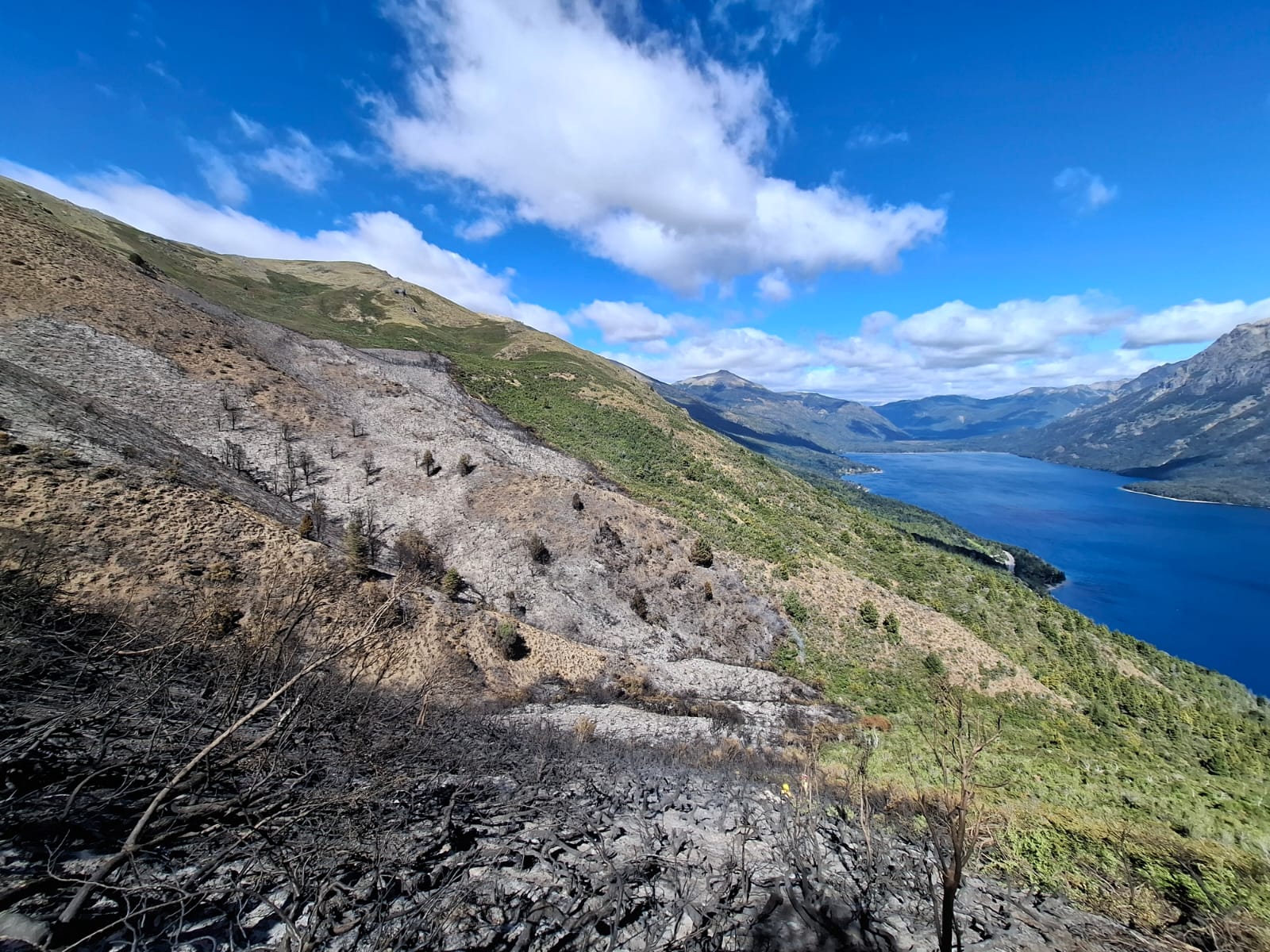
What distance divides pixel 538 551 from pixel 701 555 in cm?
931

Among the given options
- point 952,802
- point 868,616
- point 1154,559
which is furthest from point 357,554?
point 1154,559

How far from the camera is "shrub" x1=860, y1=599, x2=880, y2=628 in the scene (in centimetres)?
2547

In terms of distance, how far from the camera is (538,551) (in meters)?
23.8

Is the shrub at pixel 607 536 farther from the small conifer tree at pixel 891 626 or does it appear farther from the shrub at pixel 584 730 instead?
the small conifer tree at pixel 891 626

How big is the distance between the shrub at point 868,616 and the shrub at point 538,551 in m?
17.3

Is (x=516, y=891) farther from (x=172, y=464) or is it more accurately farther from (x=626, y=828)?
(x=172, y=464)

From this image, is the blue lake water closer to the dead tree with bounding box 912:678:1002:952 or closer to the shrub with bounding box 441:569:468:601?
the dead tree with bounding box 912:678:1002:952

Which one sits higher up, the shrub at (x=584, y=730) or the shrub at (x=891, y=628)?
the shrub at (x=584, y=730)

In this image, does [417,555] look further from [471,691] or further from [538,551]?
[471,691]

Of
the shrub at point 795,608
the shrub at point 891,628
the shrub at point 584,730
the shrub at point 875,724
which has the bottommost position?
the shrub at point 875,724

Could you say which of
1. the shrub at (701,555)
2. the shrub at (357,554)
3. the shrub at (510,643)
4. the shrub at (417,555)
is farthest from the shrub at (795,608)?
the shrub at (357,554)

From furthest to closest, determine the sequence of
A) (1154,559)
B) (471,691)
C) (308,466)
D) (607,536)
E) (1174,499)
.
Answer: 1. (1174,499)
2. (1154,559)
3. (607,536)
4. (308,466)
5. (471,691)

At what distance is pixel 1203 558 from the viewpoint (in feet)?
307

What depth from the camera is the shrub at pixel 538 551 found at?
23.8 meters
